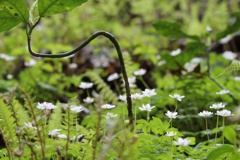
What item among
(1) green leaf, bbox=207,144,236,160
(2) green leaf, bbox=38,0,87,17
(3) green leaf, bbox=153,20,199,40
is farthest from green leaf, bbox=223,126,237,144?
(3) green leaf, bbox=153,20,199,40

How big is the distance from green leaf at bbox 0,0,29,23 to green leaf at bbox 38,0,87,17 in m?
0.05

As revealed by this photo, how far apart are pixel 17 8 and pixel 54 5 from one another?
0.37 feet

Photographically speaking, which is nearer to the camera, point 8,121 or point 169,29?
point 8,121

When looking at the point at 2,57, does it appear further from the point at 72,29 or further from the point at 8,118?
the point at 8,118

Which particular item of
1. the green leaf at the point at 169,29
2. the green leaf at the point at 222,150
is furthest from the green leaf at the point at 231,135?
the green leaf at the point at 169,29

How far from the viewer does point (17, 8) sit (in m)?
1.26

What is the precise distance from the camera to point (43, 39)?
4016 millimetres

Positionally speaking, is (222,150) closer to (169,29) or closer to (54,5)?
(54,5)

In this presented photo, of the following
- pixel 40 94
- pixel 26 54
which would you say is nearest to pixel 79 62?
pixel 26 54

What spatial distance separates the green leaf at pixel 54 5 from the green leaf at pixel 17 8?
5cm

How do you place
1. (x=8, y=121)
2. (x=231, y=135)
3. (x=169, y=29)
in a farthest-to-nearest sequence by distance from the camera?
(x=169, y=29), (x=8, y=121), (x=231, y=135)

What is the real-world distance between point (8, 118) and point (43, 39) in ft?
9.49

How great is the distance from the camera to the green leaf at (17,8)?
125 centimetres

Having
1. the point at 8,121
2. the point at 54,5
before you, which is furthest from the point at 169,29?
the point at 8,121
